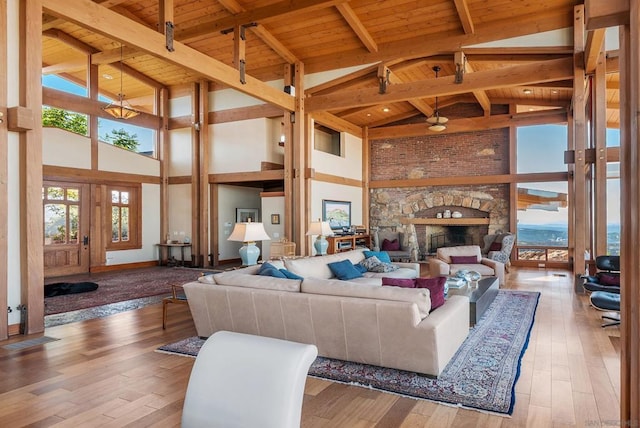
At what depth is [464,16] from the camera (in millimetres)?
7098

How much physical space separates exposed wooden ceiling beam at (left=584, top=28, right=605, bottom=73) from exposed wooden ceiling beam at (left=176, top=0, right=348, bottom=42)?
3.70 m

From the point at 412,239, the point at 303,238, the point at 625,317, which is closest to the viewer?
the point at 625,317

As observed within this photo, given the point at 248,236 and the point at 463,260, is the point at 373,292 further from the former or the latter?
the point at 463,260

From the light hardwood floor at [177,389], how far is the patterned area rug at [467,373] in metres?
0.09

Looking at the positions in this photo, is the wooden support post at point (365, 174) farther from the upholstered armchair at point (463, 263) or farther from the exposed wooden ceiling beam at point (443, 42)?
the upholstered armchair at point (463, 263)

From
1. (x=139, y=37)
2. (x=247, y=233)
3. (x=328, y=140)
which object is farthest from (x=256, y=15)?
(x=328, y=140)

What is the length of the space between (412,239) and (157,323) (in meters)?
8.00

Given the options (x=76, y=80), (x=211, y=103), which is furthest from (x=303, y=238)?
(x=76, y=80)

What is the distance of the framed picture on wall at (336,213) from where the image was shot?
10373 millimetres

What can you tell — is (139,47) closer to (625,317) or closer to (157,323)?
(157,323)

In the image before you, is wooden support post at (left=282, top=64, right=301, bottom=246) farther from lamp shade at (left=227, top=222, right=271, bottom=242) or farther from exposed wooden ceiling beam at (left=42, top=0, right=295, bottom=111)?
lamp shade at (left=227, top=222, right=271, bottom=242)

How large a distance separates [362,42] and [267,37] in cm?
188

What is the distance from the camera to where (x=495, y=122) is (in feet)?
35.0

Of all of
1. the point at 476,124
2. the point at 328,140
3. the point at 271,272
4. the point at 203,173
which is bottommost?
the point at 271,272
